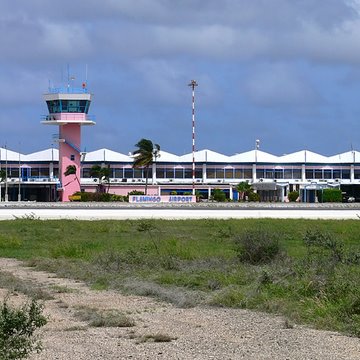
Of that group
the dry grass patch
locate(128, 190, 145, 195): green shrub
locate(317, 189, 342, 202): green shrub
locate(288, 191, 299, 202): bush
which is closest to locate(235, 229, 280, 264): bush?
the dry grass patch

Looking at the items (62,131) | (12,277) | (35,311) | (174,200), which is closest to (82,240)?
(12,277)

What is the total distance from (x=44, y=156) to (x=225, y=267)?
11036 cm

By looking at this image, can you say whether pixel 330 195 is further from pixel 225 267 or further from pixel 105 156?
pixel 225 267

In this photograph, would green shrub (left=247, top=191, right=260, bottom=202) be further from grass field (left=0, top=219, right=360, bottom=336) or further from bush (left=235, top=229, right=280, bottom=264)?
bush (left=235, top=229, right=280, bottom=264)

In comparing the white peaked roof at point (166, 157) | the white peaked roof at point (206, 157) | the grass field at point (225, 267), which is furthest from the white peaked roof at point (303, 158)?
the grass field at point (225, 267)

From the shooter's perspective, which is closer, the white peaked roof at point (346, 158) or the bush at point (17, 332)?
the bush at point (17, 332)

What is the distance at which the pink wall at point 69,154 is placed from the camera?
104250mm

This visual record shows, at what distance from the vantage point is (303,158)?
138250 mm

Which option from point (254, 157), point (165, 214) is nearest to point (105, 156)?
point (254, 157)

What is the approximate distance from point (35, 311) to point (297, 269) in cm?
1120

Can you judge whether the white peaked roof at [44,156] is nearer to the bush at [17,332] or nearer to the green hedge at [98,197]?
the green hedge at [98,197]

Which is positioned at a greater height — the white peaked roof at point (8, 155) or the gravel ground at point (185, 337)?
the white peaked roof at point (8, 155)

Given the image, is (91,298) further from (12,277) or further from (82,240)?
(82,240)

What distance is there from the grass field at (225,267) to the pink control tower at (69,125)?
198 ft
